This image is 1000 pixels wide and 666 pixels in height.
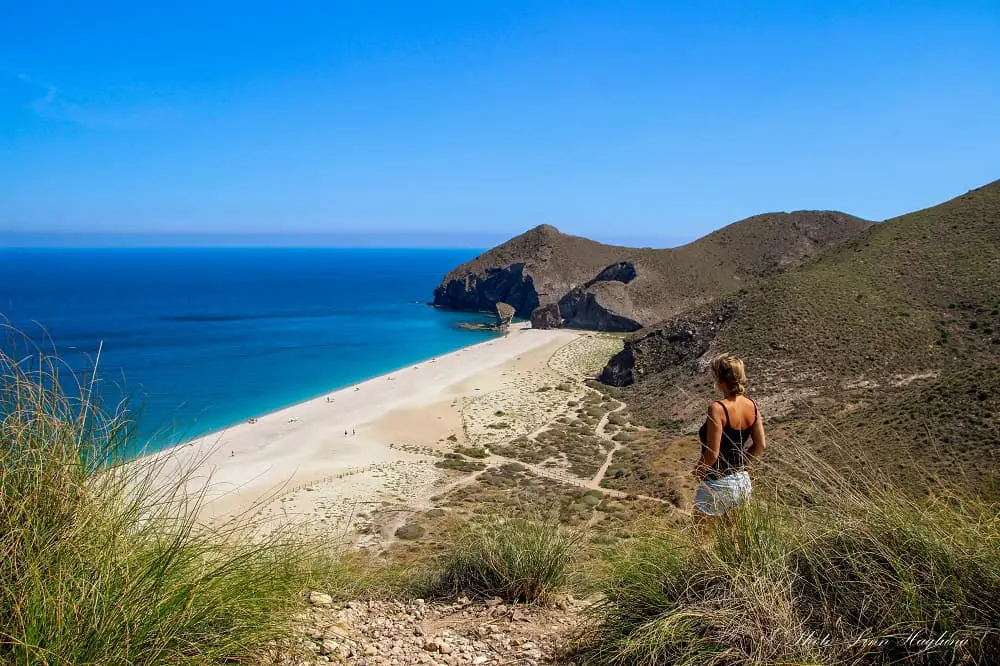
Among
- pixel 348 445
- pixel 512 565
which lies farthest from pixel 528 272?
pixel 512 565

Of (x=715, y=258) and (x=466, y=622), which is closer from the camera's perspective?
(x=466, y=622)

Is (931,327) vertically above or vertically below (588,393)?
above

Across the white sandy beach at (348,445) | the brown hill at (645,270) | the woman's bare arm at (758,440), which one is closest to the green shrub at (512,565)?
the woman's bare arm at (758,440)

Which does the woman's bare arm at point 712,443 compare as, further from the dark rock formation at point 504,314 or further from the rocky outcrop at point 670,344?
the dark rock formation at point 504,314

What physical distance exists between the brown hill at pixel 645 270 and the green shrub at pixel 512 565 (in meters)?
53.2

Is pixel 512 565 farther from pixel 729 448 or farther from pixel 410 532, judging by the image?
pixel 410 532

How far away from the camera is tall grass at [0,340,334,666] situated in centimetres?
215

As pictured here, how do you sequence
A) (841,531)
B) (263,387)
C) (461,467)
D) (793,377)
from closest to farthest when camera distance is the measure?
(841,531) → (461,467) → (793,377) → (263,387)

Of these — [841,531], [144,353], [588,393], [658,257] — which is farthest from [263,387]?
[658,257]

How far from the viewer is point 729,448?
3875mm

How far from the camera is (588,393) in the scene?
115ft

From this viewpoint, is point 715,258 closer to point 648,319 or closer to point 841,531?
point 648,319

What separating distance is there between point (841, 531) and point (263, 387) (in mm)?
39684

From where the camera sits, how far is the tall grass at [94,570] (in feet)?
7.05
